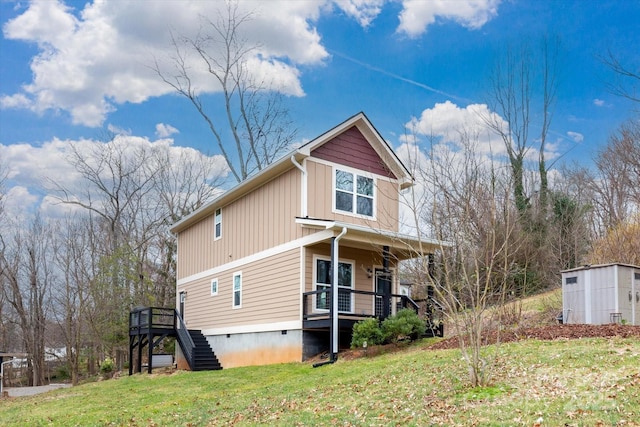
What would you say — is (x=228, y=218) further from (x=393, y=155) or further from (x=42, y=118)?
(x=42, y=118)

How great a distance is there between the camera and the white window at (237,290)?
19812 mm

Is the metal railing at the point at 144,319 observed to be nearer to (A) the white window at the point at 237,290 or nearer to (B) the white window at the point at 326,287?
(A) the white window at the point at 237,290

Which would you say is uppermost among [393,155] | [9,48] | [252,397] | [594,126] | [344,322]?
[9,48]

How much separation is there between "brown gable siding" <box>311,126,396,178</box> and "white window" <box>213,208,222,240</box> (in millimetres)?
6042

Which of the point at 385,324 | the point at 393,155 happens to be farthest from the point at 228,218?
the point at 385,324

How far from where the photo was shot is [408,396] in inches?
345

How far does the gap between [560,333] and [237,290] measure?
10.8 metres

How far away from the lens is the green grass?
23.8 ft

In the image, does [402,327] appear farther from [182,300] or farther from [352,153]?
[182,300]

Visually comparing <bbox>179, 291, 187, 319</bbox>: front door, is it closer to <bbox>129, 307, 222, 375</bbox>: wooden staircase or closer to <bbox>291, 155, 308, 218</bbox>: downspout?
<bbox>129, 307, 222, 375</bbox>: wooden staircase

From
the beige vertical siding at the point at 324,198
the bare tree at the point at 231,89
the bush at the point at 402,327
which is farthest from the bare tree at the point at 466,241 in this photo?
the bare tree at the point at 231,89

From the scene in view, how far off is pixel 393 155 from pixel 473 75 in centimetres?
831

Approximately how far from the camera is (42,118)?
1268 inches

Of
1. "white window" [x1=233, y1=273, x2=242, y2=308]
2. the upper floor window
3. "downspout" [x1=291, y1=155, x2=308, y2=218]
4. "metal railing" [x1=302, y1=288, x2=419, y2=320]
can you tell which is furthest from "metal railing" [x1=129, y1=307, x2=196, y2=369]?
the upper floor window
